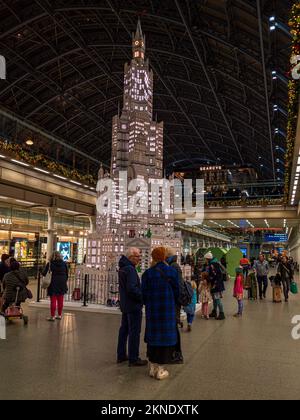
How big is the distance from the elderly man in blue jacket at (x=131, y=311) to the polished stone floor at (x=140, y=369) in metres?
0.23

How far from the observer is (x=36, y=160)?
19.5 metres

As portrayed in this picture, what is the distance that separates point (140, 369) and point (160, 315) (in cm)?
114

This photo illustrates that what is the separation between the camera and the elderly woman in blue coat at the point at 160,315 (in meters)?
4.86

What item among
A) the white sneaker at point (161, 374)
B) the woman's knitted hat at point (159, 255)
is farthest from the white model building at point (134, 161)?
the white sneaker at point (161, 374)

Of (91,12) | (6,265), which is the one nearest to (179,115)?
(91,12)

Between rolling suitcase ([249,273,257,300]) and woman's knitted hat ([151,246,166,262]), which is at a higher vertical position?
woman's knitted hat ([151,246,166,262])

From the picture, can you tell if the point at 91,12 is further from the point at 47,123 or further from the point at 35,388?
the point at 35,388

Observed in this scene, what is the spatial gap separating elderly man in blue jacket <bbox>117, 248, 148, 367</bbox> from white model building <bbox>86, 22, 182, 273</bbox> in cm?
708

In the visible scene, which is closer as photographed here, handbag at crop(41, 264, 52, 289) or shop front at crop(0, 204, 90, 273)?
handbag at crop(41, 264, 52, 289)

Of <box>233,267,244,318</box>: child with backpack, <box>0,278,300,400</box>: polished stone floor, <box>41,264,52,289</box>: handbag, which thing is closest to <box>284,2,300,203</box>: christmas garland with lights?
<box>233,267,244,318</box>: child with backpack

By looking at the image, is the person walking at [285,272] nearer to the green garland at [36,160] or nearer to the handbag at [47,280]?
the handbag at [47,280]

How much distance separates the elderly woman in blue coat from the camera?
16.0ft

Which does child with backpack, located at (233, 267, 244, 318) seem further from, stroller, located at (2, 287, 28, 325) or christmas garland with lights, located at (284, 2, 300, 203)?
stroller, located at (2, 287, 28, 325)
